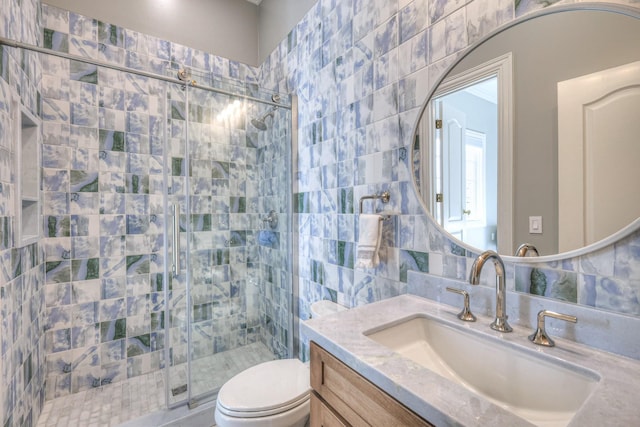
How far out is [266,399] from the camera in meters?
1.28

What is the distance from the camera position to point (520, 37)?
2.93 feet

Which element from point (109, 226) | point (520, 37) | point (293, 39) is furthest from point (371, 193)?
point (109, 226)

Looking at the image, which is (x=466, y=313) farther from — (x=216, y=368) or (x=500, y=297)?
(x=216, y=368)

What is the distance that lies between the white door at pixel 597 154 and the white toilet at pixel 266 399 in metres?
1.19

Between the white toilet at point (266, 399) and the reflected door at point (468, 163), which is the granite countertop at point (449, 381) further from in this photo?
the white toilet at point (266, 399)

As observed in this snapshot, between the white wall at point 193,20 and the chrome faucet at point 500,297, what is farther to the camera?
the white wall at point 193,20

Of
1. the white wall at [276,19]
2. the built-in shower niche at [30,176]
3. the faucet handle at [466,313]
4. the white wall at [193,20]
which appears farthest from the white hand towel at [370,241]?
the white wall at [193,20]

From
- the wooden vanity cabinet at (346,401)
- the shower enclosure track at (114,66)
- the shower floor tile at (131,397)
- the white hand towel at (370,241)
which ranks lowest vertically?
the shower floor tile at (131,397)

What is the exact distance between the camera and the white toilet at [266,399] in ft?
4.01

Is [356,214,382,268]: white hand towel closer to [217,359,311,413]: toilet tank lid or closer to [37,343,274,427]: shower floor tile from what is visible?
[217,359,311,413]: toilet tank lid

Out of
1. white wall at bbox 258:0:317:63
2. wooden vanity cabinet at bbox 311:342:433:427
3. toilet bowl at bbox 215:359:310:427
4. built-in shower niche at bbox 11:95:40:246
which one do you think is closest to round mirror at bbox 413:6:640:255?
wooden vanity cabinet at bbox 311:342:433:427

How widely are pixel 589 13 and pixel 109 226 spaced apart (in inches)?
106

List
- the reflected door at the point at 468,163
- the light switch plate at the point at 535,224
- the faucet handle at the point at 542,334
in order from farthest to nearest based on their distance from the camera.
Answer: the reflected door at the point at 468,163
the light switch plate at the point at 535,224
the faucet handle at the point at 542,334

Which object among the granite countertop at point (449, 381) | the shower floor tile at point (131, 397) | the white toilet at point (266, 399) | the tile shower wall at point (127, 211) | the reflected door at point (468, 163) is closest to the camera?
the granite countertop at point (449, 381)
